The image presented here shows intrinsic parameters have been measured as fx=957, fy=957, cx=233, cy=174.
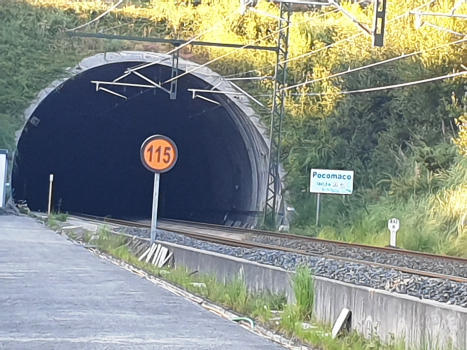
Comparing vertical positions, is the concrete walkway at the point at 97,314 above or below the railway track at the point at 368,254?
below

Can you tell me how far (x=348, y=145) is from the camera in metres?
36.6

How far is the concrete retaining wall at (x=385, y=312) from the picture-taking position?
301 inches

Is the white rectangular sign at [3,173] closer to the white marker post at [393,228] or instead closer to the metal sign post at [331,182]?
the metal sign post at [331,182]

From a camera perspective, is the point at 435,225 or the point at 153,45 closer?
the point at 435,225

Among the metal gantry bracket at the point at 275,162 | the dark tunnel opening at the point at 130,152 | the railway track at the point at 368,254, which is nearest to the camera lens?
the railway track at the point at 368,254

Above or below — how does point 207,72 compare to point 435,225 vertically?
above

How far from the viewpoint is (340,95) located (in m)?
37.0

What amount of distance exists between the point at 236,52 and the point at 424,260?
21428 mm

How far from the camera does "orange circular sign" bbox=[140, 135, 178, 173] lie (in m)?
16.9

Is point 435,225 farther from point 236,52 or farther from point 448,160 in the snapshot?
point 236,52

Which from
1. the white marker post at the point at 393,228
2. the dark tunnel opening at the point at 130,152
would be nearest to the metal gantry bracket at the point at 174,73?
the dark tunnel opening at the point at 130,152

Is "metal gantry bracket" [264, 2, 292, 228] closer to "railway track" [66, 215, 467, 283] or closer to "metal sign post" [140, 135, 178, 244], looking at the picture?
"railway track" [66, 215, 467, 283]

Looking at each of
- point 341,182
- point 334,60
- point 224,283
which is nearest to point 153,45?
point 334,60

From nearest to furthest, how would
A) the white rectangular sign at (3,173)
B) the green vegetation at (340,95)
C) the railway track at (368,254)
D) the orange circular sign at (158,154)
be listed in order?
the orange circular sign at (158,154)
the railway track at (368,254)
the green vegetation at (340,95)
the white rectangular sign at (3,173)
